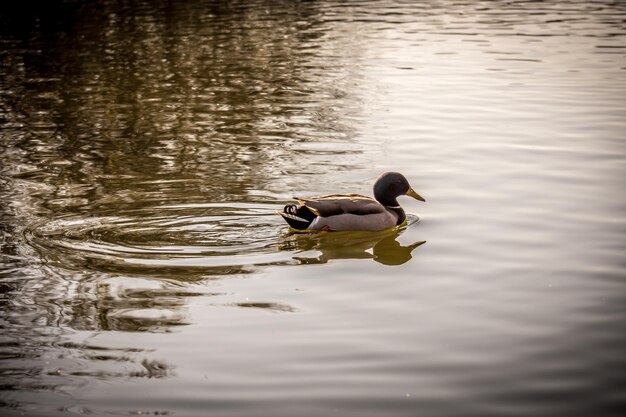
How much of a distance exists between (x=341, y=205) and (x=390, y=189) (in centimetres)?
92

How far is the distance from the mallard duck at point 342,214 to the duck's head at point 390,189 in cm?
10

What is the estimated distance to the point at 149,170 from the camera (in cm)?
1259

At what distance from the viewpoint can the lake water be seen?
6.53 metres

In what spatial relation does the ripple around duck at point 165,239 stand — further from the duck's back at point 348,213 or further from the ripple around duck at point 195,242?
the duck's back at point 348,213

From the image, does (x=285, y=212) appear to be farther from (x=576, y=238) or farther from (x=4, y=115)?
(x=4, y=115)

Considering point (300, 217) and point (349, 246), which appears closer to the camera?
point (300, 217)

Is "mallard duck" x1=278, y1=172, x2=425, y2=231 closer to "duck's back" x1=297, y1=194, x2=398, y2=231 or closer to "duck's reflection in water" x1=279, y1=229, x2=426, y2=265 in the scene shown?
"duck's back" x1=297, y1=194, x2=398, y2=231

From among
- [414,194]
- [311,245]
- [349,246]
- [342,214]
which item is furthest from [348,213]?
[414,194]

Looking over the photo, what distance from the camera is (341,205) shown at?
983 cm

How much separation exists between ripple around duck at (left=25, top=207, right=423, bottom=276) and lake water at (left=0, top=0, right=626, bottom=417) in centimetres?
3

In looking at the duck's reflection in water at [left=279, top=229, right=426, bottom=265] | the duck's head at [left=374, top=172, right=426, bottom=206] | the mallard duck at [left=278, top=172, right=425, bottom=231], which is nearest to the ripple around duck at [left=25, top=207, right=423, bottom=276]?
the duck's reflection in water at [left=279, top=229, right=426, bottom=265]

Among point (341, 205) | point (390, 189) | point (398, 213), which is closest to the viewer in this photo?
point (341, 205)

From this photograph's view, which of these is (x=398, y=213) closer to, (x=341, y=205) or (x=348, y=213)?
(x=348, y=213)

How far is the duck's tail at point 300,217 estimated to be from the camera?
9.71 meters
